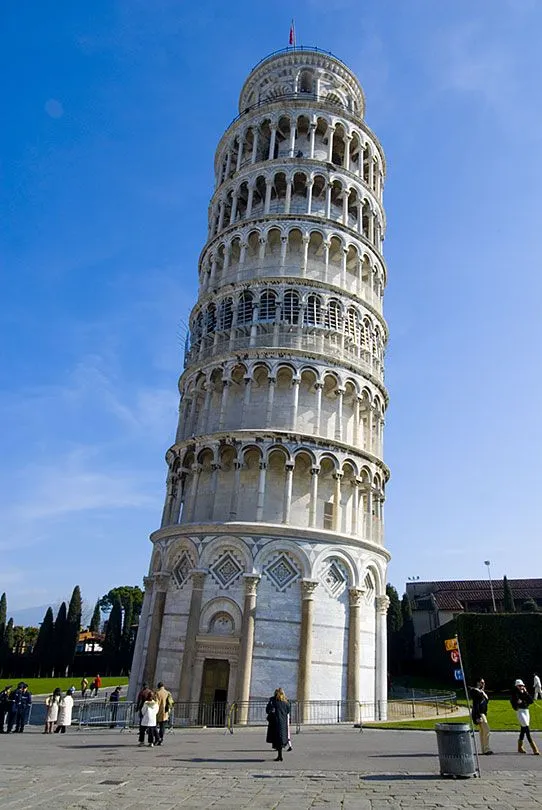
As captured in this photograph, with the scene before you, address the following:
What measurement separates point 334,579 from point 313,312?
45.3ft

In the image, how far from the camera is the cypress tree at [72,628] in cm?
6781

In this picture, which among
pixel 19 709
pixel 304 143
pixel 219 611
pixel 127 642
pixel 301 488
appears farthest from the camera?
pixel 127 642

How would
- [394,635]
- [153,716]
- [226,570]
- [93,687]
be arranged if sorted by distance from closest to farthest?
1. [153,716]
2. [226,570]
3. [93,687]
4. [394,635]

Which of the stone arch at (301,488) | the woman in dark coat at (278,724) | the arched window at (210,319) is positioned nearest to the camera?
the woman in dark coat at (278,724)

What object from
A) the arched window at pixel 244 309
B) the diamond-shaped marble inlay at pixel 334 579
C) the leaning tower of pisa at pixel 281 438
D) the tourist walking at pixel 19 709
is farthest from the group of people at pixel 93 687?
the arched window at pixel 244 309

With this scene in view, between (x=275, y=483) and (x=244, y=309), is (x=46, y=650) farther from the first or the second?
(x=244, y=309)

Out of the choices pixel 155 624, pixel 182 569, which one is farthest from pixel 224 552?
pixel 155 624

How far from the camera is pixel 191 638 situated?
2689 cm

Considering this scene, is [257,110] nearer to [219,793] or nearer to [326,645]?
[326,645]

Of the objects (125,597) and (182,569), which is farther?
(125,597)

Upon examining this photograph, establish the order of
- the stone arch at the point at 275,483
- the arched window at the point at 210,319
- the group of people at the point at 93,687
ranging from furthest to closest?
the group of people at the point at 93,687 → the arched window at the point at 210,319 → the stone arch at the point at 275,483

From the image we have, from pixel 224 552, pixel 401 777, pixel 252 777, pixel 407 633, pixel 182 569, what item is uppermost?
pixel 407 633

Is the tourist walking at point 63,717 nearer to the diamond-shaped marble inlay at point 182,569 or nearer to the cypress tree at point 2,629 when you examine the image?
the diamond-shaped marble inlay at point 182,569

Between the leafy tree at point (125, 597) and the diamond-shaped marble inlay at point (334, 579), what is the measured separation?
5824cm
